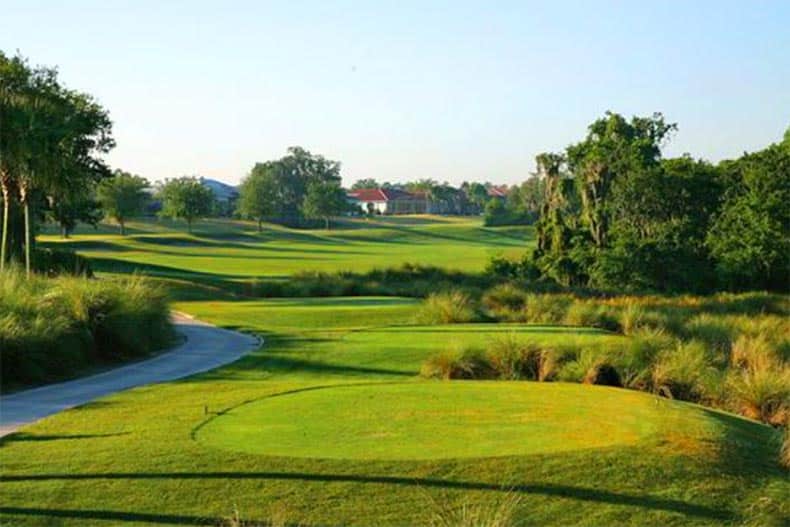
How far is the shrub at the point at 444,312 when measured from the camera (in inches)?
1068

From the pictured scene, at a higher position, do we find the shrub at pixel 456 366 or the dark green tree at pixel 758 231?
the dark green tree at pixel 758 231

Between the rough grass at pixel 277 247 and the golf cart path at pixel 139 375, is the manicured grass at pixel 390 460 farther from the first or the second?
the rough grass at pixel 277 247

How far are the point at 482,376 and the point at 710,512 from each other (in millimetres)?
8832

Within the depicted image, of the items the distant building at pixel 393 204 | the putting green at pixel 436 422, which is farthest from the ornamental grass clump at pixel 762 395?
the distant building at pixel 393 204

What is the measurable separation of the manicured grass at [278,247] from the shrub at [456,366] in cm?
3221

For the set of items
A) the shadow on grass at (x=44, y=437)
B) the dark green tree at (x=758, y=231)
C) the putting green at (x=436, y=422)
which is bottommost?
the shadow on grass at (x=44, y=437)

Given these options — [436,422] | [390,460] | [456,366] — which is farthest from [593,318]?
[390,460]

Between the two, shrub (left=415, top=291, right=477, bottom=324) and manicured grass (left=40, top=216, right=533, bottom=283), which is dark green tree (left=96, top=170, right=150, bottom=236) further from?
shrub (left=415, top=291, right=477, bottom=324)

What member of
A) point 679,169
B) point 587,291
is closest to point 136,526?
point 587,291

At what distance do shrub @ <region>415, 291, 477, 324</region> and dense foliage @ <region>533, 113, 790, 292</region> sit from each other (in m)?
21.6

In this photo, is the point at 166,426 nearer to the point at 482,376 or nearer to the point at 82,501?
the point at 82,501

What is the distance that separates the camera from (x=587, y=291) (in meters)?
42.2

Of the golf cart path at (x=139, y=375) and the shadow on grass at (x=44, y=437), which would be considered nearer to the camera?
the shadow on grass at (x=44, y=437)

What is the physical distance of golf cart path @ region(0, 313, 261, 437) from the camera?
13023 mm
